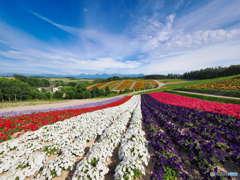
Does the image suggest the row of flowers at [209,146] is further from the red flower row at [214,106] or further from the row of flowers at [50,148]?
the row of flowers at [50,148]

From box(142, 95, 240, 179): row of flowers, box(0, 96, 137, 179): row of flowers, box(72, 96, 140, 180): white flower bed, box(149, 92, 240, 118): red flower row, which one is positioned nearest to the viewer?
box(72, 96, 140, 180): white flower bed

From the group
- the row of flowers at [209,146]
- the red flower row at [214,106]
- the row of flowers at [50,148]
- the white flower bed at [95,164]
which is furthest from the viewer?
the red flower row at [214,106]

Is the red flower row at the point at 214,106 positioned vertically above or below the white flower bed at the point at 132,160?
above

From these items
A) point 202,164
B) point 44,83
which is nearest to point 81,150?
point 202,164

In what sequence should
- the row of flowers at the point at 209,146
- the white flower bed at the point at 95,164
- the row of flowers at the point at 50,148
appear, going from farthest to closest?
the row of flowers at the point at 50,148 < the row of flowers at the point at 209,146 < the white flower bed at the point at 95,164

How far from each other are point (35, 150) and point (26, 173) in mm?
A: 2207

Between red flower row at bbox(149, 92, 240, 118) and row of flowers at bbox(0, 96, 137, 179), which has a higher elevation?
red flower row at bbox(149, 92, 240, 118)

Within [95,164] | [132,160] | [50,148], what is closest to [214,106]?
[132,160]

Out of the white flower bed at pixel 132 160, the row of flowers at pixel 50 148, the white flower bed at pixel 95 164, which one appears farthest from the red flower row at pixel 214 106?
the row of flowers at pixel 50 148

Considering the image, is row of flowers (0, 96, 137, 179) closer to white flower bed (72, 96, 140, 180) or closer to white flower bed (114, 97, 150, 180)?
white flower bed (72, 96, 140, 180)

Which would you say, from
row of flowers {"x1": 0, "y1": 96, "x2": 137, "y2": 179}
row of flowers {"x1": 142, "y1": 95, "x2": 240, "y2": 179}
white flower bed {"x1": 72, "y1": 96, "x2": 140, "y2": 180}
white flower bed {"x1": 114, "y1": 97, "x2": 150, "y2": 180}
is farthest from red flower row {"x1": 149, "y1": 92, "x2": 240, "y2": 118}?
row of flowers {"x1": 0, "y1": 96, "x2": 137, "y2": 179}

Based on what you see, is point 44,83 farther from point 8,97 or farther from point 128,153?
point 128,153

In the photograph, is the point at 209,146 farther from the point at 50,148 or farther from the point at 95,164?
the point at 50,148

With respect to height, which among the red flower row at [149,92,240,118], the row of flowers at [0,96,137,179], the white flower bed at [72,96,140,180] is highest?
the red flower row at [149,92,240,118]
